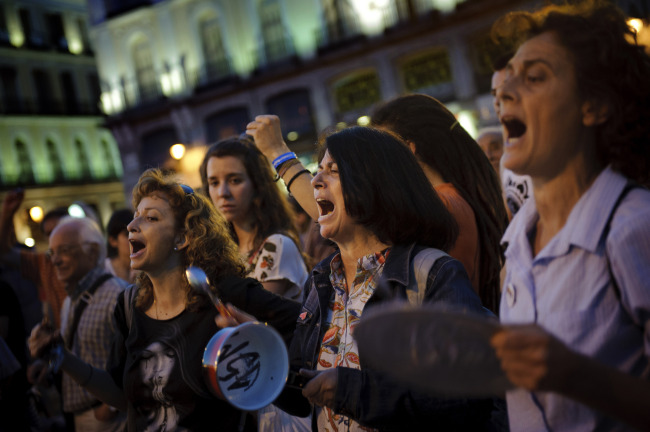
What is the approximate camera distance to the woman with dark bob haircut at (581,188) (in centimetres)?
133

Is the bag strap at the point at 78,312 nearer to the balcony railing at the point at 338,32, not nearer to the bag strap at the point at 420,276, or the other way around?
the bag strap at the point at 420,276

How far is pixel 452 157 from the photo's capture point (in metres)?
2.79

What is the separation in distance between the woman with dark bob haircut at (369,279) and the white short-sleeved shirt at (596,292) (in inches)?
16.0

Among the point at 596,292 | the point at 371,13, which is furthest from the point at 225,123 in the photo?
the point at 596,292

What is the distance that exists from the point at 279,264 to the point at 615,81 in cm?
215

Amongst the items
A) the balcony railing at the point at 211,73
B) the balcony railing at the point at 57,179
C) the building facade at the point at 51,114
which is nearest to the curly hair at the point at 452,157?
the balcony railing at the point at 211,73

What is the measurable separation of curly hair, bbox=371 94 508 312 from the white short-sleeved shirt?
1.26 m

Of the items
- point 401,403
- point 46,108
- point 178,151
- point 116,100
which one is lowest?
point 401,403

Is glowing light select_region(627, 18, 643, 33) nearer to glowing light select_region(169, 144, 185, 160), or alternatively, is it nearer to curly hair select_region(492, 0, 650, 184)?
curly hair select_region(492, 0, 650, 184)

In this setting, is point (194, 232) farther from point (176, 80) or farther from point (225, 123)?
point (176, 80)

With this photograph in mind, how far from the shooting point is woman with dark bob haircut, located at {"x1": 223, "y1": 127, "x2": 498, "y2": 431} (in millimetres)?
1825

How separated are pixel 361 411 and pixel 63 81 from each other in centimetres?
3825

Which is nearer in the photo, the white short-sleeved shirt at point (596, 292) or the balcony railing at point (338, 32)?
the white short-sleeved shirt at point (596, 292)

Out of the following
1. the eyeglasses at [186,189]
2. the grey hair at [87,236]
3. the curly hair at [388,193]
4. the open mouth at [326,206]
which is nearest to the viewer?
the curly hair at [388,193]
